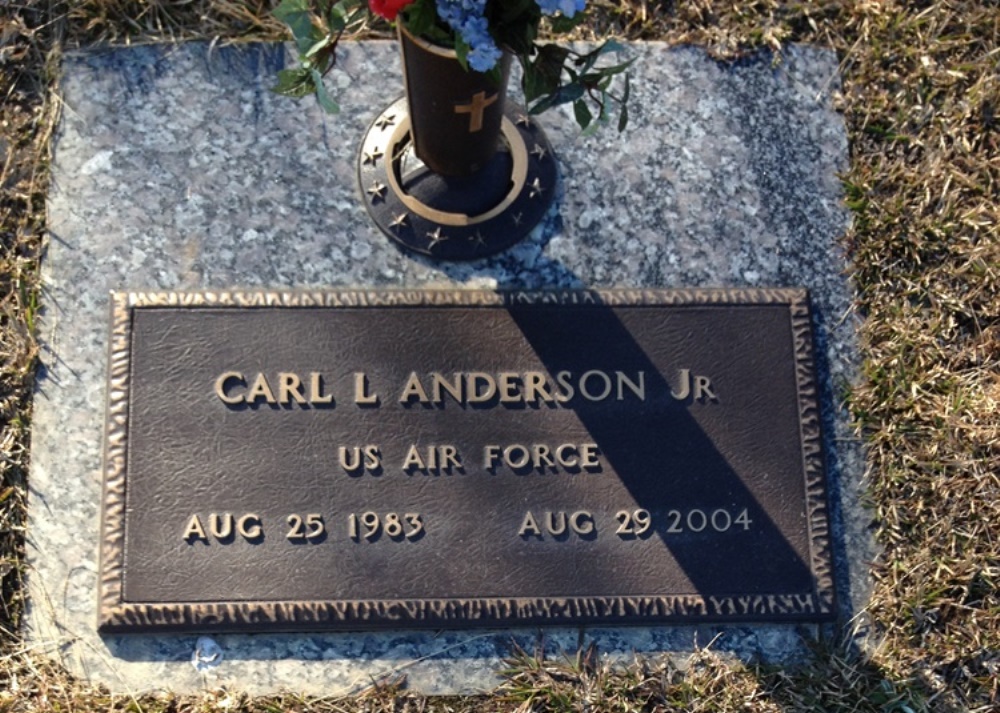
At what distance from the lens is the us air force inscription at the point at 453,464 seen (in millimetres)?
2234

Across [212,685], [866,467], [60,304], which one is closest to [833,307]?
[866,467]

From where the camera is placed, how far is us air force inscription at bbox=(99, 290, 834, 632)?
2234mm

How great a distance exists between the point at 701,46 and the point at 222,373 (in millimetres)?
1374

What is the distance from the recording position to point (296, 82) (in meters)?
1.99

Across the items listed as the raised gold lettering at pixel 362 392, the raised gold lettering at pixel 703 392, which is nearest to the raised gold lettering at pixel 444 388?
the raised gold lettering at pixel 362 392

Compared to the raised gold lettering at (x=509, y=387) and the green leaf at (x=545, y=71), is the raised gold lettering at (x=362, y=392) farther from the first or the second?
the green leaf at (x=545, y=71)

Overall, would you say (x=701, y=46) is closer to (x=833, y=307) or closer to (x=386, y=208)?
(x=833, y=307)

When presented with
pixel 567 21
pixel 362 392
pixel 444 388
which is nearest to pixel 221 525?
pixel 362 392

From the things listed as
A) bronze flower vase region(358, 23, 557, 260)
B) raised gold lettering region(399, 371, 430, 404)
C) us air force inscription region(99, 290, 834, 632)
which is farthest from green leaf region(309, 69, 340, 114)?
raised gold lettering region(399, 371, 430, 404)

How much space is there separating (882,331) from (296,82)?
1404 mm

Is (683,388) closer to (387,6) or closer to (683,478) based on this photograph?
(683,478)

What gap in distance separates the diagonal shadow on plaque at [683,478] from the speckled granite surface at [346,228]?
12 cm

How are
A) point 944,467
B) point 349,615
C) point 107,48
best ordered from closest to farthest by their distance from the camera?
point 349,615, point 944,467, point 107,48

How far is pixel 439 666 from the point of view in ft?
7.41
